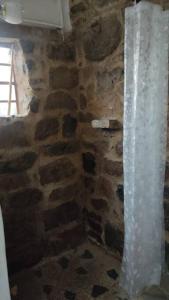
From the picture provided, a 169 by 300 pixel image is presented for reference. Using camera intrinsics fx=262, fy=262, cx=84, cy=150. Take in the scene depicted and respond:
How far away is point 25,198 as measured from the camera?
1.74 meters

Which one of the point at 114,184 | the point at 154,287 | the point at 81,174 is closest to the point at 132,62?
the point at 114,184

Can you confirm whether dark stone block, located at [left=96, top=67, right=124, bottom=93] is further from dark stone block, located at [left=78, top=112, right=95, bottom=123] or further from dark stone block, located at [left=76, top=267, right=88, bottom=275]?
dark stone block, located at [left=76, top=267, right=88, bottom=275]

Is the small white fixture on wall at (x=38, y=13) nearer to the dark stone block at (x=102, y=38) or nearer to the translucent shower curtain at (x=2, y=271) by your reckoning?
the dark stone block at (x=102, y=38)

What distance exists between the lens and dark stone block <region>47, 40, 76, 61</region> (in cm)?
174

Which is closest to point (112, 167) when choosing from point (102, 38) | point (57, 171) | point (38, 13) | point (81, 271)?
point (57, 171)

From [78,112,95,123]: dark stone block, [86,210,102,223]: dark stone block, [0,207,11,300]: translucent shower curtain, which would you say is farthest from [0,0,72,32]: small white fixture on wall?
[86,210,102,223]: dark stone block

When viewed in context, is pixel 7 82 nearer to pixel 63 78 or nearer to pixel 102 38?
pixel 63 78

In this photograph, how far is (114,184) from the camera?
1768mm

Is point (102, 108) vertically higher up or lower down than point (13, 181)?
higher up

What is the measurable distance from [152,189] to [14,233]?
938 mm

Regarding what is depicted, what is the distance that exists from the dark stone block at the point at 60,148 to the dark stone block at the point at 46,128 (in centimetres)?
8

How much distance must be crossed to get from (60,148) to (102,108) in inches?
16.4

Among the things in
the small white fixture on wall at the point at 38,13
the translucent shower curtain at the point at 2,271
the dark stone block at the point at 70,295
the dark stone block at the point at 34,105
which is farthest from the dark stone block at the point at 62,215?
the small white fixture on wall at the point at 38,13

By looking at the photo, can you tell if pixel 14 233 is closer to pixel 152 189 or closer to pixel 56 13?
pixel 152 189
